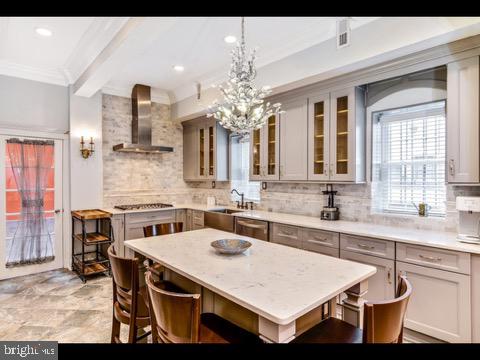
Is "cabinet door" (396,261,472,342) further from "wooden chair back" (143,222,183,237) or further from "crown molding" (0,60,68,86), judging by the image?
"crown molding" (0,60,68,86)

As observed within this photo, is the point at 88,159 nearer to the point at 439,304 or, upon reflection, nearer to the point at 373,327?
the point at 373,327

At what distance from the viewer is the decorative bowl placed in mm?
2096

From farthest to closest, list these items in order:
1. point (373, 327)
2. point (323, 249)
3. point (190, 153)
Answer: point (190, 153) < point (323, 249) < point (373, 327)

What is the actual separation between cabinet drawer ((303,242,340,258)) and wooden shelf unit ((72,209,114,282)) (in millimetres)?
2755

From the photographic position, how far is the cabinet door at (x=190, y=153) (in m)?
5.50

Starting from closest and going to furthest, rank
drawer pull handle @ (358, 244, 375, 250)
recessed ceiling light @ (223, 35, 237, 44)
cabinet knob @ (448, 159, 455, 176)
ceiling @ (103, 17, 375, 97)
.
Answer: cabinet knob @ (448, 159, 455, 176) → drawer pull handle @ (358, 244, 375, 250) → ceiling @ (103, 17, 375, 97) → recessed ceiling light @ (223, 35, 237, 44)

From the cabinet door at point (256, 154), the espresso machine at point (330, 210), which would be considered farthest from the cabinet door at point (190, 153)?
the espresso machine at point (330, 210)

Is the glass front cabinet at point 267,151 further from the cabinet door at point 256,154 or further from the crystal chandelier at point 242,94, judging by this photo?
the crystal chandelier at point 242,94

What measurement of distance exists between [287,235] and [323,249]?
493 millimetres

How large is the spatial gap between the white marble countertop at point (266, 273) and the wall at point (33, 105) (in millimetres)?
2994

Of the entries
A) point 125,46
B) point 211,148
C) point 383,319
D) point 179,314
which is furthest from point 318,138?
point 179,314

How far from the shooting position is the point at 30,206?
420 cm

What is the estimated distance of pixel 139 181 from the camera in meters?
5.27

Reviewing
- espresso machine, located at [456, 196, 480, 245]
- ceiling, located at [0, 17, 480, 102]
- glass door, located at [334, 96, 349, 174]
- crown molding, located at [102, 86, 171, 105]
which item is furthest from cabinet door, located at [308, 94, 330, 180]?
crown molding, located at [102, 86, 171, 105]
